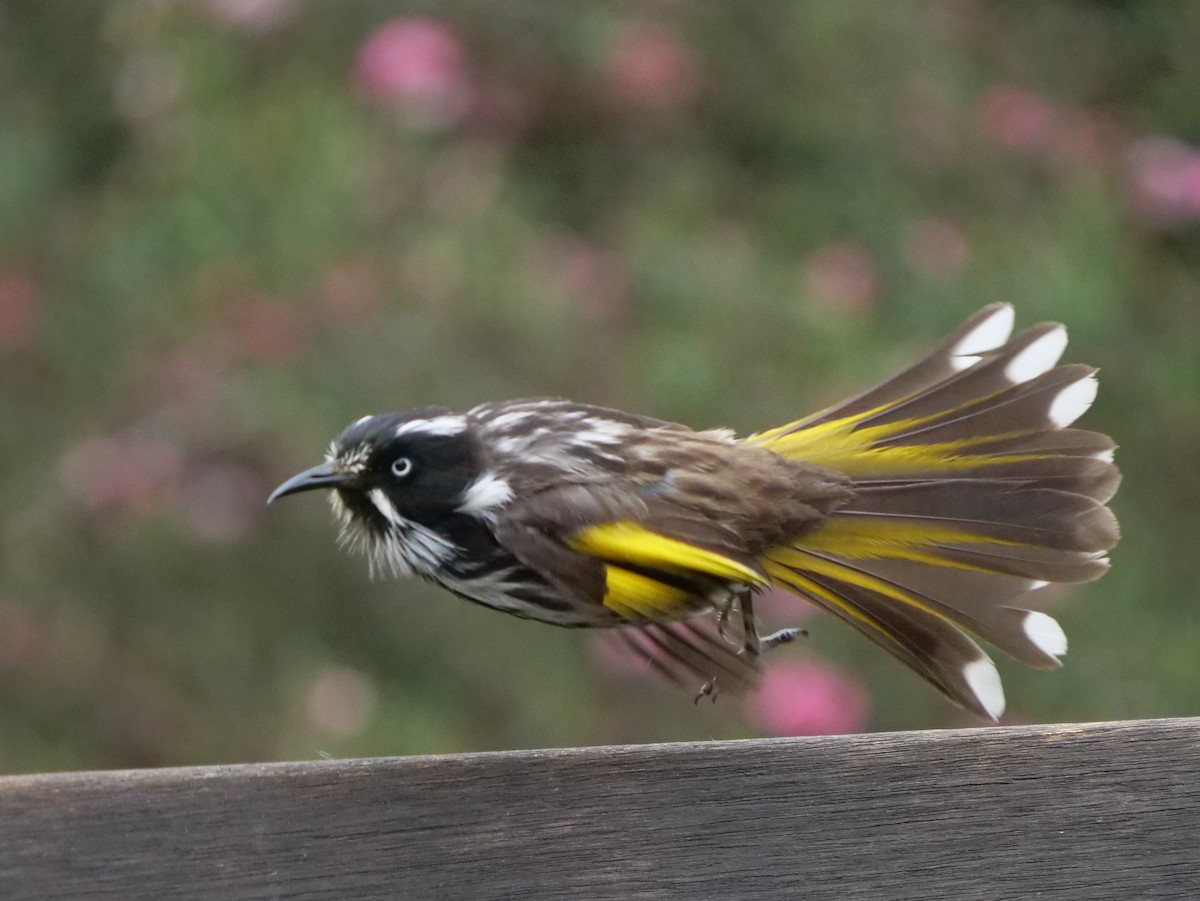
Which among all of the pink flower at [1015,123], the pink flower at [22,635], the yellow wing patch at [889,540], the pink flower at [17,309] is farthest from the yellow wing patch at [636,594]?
the pink flower at [1015,123]

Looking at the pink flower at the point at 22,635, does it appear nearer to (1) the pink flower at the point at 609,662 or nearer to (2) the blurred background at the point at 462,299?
(2) the blurred background at the point at 462,299

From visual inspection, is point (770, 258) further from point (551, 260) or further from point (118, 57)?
point (118, 57)

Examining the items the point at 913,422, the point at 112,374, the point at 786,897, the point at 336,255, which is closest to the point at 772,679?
the point at 913,422

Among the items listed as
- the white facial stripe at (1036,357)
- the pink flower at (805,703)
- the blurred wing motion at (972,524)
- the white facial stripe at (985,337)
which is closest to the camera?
the blurred wing motion at (972,524)

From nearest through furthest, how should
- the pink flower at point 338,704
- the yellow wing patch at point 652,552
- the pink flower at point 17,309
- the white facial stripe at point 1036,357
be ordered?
the yellow wing patch at point 652,552
the white facial stripe at point 1036,357
the pink flower at point 338,704
the pink flower at point 17,309

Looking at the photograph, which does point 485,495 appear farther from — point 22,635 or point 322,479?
point 22,635

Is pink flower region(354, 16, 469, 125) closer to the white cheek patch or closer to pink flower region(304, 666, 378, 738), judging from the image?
pink flower region(304, 666, 378, 738)
